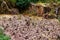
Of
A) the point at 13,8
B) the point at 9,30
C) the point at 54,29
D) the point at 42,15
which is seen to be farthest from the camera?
the point at 13,8

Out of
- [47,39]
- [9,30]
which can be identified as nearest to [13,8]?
A: [9,30]

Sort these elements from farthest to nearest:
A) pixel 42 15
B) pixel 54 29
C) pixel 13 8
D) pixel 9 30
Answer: pixel 13 8 → pixel 42 15 → pixel 54 29 → pixel 9 30

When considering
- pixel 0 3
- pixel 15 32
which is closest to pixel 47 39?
pixel 15 32

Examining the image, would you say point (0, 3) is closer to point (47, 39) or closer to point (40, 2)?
point (40, 2)

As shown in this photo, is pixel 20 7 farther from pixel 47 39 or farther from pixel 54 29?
pixel 47 39

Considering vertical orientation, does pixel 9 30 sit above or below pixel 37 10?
above

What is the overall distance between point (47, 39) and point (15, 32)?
4.62 ft

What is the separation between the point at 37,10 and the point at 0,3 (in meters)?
2.57

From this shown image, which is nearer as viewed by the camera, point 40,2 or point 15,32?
point 15,32

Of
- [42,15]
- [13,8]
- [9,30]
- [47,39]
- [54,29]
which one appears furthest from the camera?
[13,8]

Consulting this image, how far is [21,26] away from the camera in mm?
10797

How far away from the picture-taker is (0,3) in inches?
622

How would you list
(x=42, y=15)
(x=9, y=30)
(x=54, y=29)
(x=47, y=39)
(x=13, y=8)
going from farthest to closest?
(x=13, y=8), (x=42, y=15), (x=54, y=29), (x=9, y=30), (x=47, y=39)

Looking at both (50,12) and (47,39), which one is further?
(50,12)
